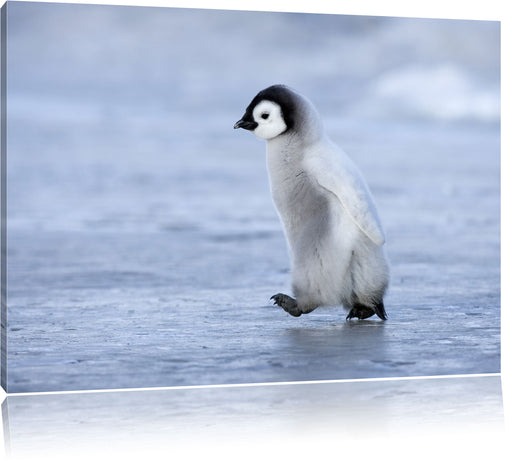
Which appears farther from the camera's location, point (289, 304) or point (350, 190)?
point (289, 304)

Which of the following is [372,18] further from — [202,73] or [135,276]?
[135,276]

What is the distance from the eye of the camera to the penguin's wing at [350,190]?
4000mm

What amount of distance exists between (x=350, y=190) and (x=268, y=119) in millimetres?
423

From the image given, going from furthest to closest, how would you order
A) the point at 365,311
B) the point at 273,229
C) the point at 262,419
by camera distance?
the point at 273,229, the point at 365,311, the point at 262,419

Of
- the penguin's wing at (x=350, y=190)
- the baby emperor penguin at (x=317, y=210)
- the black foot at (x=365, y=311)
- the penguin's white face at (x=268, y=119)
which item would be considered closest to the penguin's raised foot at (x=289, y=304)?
the baby emperor penguin at (x=317, y=210)

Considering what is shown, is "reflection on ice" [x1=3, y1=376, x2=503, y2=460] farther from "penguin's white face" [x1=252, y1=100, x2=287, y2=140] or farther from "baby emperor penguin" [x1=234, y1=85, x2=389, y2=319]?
"penguin's white face" [x1=252, y1=100, x2=287, y2=140]

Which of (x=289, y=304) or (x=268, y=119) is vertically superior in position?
(x=268, y=119)

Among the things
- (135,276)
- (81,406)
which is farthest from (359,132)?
(81,406)

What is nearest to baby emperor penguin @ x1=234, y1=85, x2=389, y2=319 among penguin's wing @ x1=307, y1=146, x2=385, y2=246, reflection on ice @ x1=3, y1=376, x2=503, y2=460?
penguin's wing @ x1=307, y1=146, x2=385, y2=246

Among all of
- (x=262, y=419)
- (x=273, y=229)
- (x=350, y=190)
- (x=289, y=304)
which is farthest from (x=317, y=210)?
(x=273, y=229)

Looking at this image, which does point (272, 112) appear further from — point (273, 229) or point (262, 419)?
point (273, 229)

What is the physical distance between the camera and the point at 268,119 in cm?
411

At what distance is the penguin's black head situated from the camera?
4094 mm

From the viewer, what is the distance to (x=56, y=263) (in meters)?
5.75
